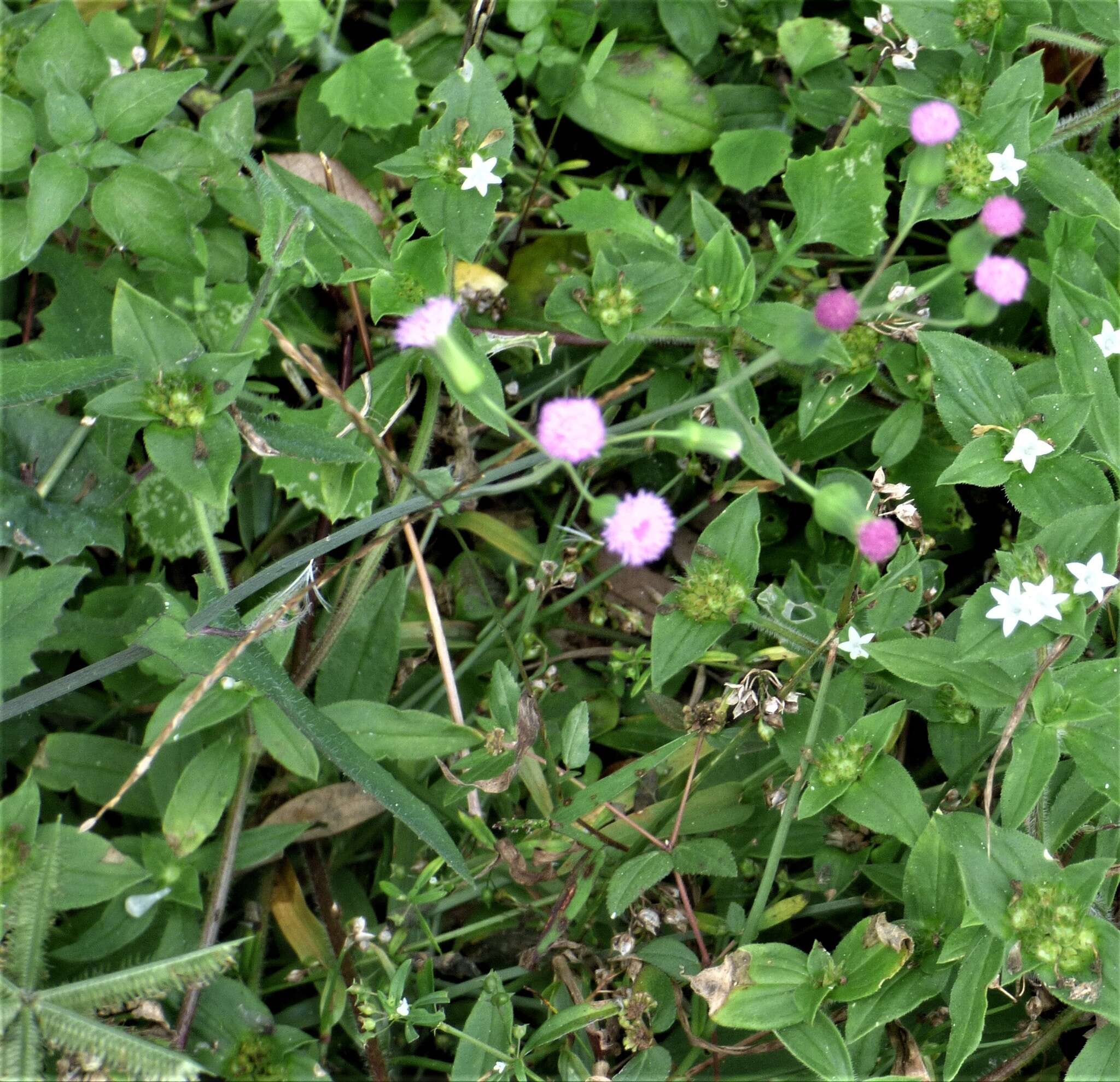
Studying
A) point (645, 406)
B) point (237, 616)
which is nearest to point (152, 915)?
point (237, 616)

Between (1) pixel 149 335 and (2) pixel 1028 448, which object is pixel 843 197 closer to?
(2) pixel 1028 448

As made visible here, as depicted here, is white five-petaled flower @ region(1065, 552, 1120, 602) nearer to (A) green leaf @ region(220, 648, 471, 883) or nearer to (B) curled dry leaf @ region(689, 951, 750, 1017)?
(B) curled dry leaf @ region(689, 951, 750, 1017)

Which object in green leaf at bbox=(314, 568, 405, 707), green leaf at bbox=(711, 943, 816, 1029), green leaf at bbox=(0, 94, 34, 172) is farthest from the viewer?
green leaf at bbox=(314, 568, 405, 707)

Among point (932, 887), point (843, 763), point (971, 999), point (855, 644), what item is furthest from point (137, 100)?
point (971, 999)

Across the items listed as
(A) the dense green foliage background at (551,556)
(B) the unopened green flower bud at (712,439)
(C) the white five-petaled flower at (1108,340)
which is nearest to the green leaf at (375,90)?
(A) the dense green foliage background at (551,556)

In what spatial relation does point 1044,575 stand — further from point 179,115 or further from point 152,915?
point 179,115

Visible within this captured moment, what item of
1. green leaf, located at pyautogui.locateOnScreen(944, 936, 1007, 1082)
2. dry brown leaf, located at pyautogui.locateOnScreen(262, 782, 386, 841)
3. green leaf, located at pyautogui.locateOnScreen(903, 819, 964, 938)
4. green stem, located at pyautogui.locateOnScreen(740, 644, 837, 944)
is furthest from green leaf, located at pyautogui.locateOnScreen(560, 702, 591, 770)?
→ green leaf, located at pyautogui.locateOnScreen(944, 936, 1007, 1082)
